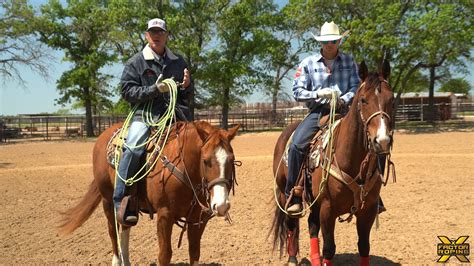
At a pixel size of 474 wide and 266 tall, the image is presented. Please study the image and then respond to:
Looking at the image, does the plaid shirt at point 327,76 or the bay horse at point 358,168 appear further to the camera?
the plaid shirt at point 327,76

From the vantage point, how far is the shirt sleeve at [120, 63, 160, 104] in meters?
4.11

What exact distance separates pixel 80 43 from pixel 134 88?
1256 inches

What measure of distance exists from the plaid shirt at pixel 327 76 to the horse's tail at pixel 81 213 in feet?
9.88

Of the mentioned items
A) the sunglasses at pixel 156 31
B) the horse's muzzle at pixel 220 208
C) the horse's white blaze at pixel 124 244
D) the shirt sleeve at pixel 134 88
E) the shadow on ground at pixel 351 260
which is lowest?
the shadow on ground at pixel 351 260

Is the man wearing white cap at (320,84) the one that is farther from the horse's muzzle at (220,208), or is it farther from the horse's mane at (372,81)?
the horse's muzzle at (220,208)

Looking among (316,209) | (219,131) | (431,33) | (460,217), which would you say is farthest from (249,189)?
(431,33)

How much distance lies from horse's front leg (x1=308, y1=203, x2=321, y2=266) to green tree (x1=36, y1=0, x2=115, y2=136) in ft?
99.5

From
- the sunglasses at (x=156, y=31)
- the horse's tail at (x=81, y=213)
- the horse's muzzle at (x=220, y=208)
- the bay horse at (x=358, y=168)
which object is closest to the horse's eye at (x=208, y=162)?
the horse's muzzle at (x=220, y=208)

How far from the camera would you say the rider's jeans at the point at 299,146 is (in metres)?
4.46

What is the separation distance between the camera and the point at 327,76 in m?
4.55

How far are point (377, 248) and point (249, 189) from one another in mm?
4736

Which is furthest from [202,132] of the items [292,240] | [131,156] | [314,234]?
[292,240]

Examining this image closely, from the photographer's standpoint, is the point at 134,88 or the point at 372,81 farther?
the point at 134,88

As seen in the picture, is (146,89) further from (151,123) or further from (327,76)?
(327,76)
